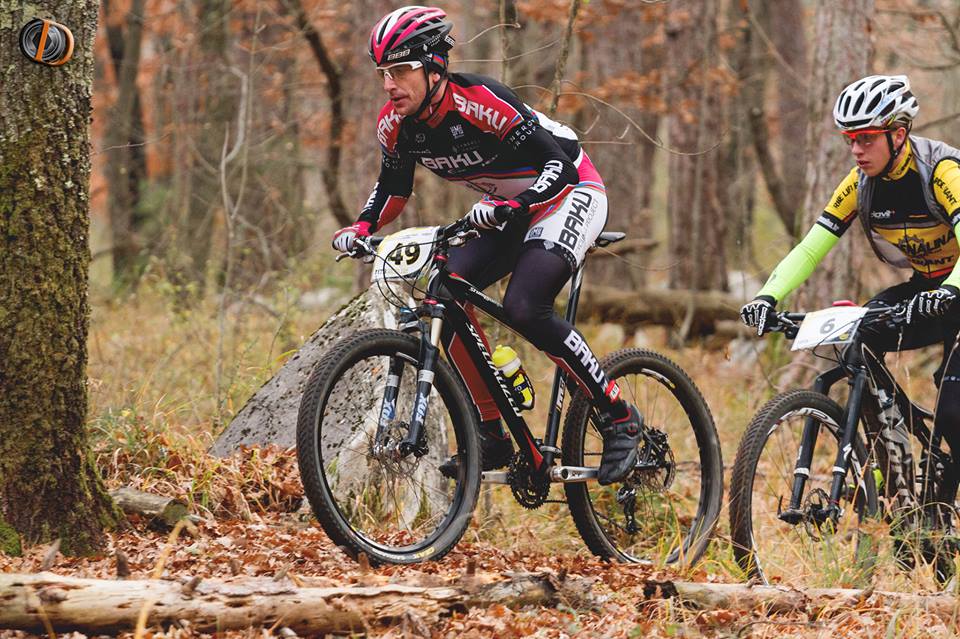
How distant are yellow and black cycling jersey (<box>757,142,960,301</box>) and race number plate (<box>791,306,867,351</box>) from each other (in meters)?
0.30

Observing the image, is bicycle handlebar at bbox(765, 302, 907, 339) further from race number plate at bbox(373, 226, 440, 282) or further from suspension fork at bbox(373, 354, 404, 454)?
suspension fork at bbox(373, 354, 404, 454)

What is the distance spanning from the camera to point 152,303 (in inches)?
459

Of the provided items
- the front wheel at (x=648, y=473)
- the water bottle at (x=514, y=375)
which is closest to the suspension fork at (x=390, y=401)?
the water bottle at (x=514, y=375)

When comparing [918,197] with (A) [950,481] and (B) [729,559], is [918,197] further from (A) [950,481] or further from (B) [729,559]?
(B) [729,559]

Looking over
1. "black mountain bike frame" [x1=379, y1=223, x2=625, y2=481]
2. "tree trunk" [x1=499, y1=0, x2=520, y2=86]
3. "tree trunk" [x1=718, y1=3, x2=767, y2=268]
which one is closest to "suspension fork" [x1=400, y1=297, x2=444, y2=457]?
"black mountain bike frame" [x1=379, y1=223, x2=625, y2=481]

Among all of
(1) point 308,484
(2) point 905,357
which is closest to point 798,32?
(2) point 905,357

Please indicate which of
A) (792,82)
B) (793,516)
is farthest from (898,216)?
(792,82)

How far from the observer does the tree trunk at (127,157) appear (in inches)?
542

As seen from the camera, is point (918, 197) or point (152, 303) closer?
point (918, 197)

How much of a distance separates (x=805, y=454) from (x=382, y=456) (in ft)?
6.52

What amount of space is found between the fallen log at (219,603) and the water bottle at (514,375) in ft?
3.93

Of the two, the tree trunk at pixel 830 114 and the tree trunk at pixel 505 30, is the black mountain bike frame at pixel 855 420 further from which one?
the tree trunk at pixel 830 114

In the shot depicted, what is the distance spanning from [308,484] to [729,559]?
7.80 ft

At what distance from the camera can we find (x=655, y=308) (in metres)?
12.4
